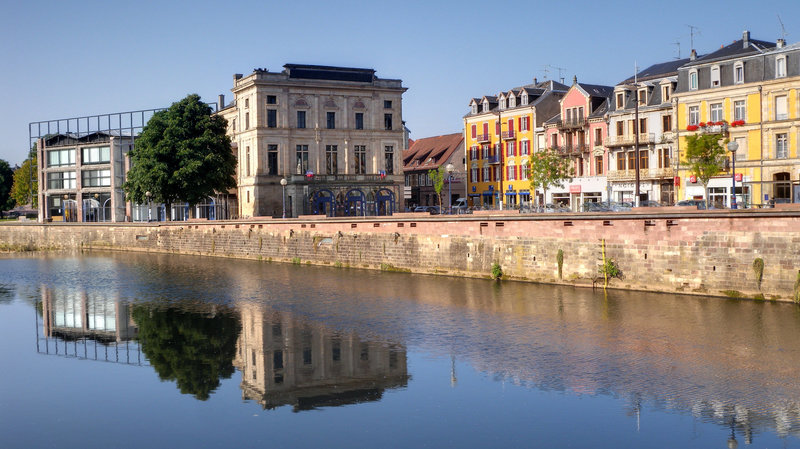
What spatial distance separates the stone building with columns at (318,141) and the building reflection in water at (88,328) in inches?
1360

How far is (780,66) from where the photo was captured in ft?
180

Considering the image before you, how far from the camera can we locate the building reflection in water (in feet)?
91.8

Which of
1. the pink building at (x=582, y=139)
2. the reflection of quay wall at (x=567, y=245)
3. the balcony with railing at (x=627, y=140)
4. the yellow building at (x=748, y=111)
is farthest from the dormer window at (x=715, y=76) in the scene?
the reflection of quay wall at (x=567, y=245)

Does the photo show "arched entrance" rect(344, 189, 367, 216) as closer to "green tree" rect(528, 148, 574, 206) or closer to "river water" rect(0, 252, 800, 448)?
"green tree" rect(528, 148, 574, 206)

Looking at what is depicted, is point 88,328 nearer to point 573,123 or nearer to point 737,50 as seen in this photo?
point 737,50

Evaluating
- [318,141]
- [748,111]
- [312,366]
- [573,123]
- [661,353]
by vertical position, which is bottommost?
[312,366]

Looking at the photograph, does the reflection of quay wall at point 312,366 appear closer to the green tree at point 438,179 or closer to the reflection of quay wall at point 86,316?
the reflection of quay wall at point 86,316

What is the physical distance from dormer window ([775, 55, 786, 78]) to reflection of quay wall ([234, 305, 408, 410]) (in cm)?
4014

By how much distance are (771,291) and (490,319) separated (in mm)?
11039

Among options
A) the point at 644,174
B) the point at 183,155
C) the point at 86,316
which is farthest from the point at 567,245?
the point at 183,155

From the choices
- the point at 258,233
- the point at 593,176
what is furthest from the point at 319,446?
the point at 593,176

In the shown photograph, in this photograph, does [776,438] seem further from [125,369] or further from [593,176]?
[593,176]

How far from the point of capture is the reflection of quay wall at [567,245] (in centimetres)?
3212

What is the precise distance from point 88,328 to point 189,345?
273 inches
